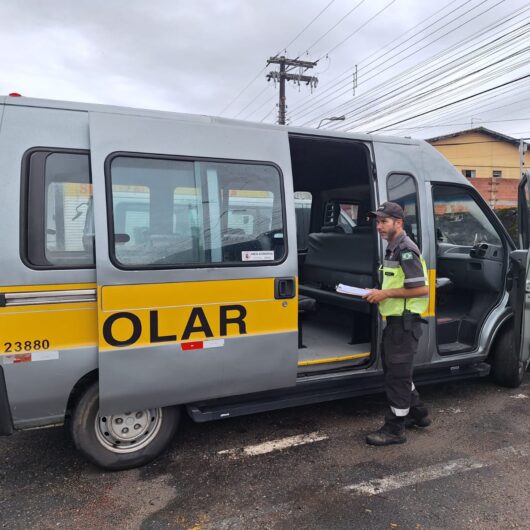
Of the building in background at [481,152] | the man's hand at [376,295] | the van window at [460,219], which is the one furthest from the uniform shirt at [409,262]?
Answer: the building in background at [481,152]

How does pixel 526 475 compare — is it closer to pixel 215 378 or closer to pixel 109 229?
pixel 215 378

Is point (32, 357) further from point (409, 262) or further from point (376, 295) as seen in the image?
point (409, 262)

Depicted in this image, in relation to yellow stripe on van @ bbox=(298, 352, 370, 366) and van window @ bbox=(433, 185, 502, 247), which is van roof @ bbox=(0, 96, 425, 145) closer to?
van window @ bbox=(433, 185, 502, 247)

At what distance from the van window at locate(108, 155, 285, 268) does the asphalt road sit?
141cm

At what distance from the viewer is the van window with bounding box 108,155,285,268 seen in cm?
291

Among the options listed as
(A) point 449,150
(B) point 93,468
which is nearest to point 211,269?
(B) point 93,468

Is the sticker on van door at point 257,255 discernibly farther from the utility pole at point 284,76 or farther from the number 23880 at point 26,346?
the utility pole at point 284,76

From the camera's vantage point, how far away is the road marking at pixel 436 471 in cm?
293

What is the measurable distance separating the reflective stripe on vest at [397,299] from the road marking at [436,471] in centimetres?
107

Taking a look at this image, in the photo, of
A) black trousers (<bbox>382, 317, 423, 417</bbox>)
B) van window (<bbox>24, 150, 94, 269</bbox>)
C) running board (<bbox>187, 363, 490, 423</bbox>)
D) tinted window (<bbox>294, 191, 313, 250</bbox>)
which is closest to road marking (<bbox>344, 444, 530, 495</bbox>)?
black trousers (<bbox>382, 317, 423, 417</bbox>)

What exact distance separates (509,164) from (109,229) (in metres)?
37.6

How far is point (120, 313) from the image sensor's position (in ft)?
9.30

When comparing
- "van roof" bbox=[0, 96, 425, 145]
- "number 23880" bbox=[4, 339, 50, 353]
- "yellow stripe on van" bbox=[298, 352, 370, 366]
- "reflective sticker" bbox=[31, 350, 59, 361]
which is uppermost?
"van roof" bbox=[0, 96, 425, 145]

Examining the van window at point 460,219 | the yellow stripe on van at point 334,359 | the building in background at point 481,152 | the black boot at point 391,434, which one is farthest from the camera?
the building in background at point 481,152
